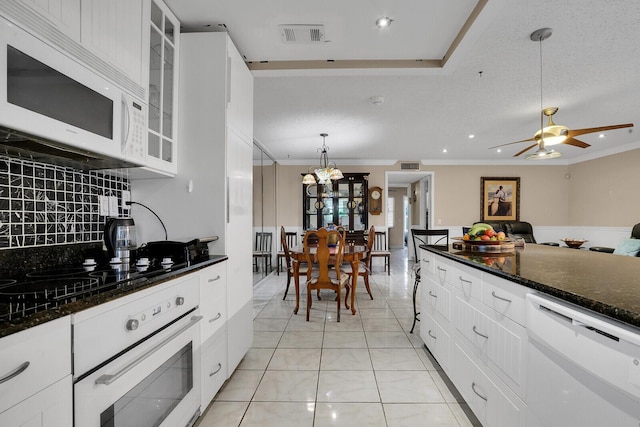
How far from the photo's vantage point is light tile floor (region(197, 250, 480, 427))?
159 centimetres

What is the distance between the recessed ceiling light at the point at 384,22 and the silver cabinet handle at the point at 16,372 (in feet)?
7.74

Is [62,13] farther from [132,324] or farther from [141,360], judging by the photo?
[141,360]

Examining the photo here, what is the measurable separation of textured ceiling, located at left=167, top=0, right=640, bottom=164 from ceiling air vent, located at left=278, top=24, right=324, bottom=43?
1.8 inches

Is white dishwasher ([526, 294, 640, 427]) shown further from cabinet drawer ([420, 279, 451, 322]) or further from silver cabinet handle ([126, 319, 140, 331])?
silver cabinet handle ([126, 319, 140, 331])

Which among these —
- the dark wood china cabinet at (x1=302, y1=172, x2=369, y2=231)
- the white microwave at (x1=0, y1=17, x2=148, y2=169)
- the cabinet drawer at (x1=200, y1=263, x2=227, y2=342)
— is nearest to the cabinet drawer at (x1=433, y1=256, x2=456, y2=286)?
the cabinet drawer at (x1=200, y1=263, x2=227, y2=342)

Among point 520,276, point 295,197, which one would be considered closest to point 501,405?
point 520,276

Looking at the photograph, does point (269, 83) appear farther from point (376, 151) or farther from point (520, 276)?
point (376, 151)

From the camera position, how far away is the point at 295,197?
662 centimetres

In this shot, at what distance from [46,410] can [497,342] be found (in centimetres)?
158

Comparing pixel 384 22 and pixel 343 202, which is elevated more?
pixel 384 22

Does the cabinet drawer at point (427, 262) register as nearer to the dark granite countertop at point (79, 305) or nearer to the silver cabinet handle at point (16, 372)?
the dark granite countertop at point (79, 305)

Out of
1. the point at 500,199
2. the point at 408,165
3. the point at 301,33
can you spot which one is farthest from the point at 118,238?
the point at 500,199

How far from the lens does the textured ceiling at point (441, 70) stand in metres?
1.86

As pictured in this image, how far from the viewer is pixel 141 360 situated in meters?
1.03
